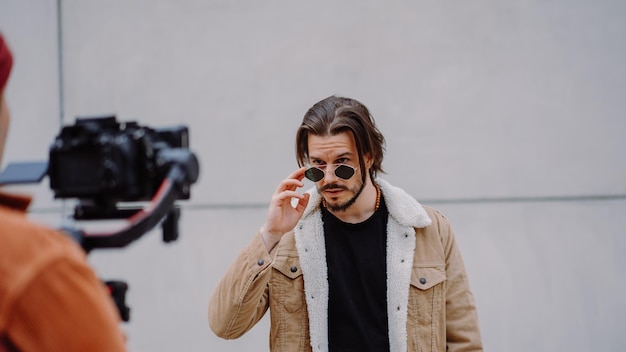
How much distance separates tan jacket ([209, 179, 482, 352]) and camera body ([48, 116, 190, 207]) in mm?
977

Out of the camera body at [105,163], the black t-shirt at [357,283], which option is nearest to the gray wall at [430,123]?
the black t-shirt at [357,283]

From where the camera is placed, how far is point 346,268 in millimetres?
2350

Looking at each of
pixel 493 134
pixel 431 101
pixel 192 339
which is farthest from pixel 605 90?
pixel 192 339

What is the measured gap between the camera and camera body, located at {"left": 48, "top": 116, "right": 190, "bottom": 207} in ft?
3.99

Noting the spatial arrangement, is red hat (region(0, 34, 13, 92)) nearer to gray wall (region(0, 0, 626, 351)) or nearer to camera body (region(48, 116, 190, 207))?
camera body (region(48, 116, 190, 207))

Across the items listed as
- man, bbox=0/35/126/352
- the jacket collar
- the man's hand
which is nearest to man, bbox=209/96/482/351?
the man's hand

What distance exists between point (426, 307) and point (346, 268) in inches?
13.7

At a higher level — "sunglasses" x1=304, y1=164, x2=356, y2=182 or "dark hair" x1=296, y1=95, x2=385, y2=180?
"dark hair" x1=296, y1=95, x2=385, y2=180

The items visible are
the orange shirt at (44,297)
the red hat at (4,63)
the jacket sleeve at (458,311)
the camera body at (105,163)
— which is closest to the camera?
the orange shirt at (44,297)

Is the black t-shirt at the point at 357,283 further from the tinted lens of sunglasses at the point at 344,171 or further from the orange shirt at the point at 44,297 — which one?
the orange shirt at the point at 44,297

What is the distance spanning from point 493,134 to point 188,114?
6.18ft

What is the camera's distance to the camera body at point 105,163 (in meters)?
1.22

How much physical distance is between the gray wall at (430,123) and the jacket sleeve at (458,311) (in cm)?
119

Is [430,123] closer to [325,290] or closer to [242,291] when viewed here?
[325,290]
